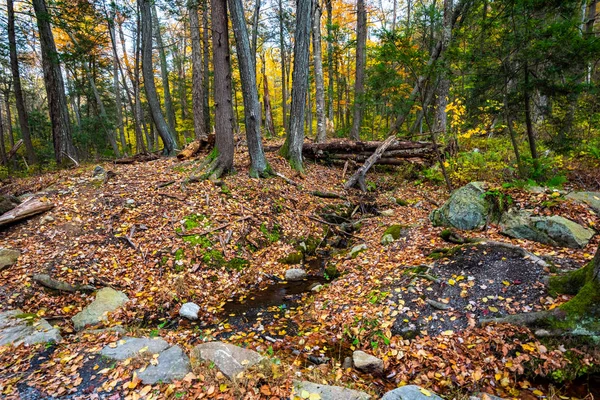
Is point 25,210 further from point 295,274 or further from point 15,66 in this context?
point 15,66

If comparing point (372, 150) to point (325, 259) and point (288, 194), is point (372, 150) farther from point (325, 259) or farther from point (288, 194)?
point (325, 259)

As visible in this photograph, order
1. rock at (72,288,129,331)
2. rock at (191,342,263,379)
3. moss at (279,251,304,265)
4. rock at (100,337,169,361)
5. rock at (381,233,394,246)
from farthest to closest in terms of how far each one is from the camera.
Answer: moss at (279,251,304,265), rock at (381,233,394,246), rock at (72,288,129,331), rock at (100,337,169,361), rock at (191,342,263,379)

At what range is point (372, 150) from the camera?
11.8 meters

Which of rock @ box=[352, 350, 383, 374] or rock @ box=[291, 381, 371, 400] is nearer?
rock @ box=[291, 381, 371, 400]

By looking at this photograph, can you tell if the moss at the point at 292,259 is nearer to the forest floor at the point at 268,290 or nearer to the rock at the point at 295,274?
the forest floor at the point at 268,290

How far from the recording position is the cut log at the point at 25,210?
18.9 ft

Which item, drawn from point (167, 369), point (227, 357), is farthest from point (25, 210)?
point (227, 357)

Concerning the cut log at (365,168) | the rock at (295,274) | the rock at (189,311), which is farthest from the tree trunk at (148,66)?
the rock at (189,311)

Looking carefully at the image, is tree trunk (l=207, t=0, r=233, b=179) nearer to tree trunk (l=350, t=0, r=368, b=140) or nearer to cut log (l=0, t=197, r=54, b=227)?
cut log (l=0, t=197, r=54, b=227)

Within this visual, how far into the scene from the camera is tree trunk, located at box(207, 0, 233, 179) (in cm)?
793

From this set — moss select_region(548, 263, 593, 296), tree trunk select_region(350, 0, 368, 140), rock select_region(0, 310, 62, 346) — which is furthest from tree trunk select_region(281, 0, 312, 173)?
rock select_region(0, 310, 62, 346)

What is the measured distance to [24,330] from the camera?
12.0 ft

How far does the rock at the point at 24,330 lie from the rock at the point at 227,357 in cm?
187

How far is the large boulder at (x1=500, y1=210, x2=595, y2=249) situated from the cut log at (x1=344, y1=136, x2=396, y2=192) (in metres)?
5.15
